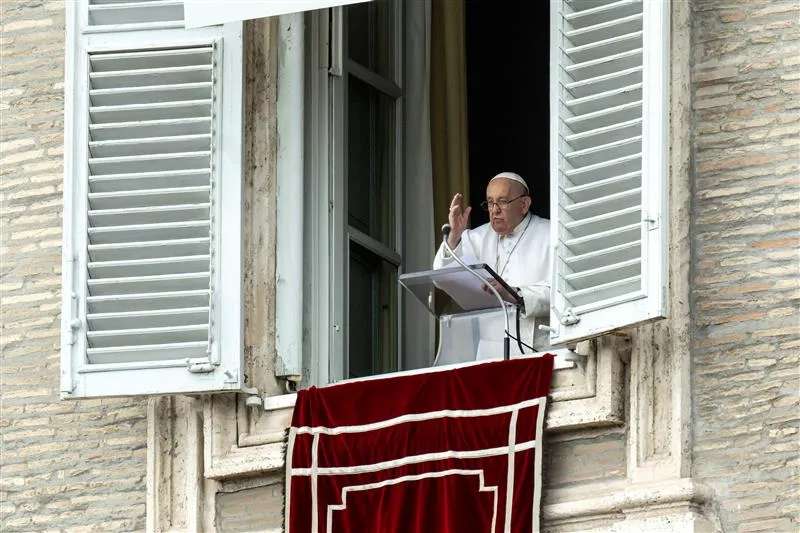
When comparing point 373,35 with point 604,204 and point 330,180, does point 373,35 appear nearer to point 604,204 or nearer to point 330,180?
point 330,180

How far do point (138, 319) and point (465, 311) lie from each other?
1.23 metres

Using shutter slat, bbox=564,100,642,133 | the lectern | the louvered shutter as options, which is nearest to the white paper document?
the lectern

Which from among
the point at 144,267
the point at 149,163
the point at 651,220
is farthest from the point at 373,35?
the point at 651,220

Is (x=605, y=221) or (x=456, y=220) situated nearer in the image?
(x=605, y=221)

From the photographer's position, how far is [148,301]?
11641mm

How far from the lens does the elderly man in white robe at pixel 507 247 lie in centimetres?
1183

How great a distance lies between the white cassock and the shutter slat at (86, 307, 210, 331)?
102 centimetres

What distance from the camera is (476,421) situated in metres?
11.1

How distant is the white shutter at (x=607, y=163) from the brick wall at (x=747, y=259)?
0.24 metres

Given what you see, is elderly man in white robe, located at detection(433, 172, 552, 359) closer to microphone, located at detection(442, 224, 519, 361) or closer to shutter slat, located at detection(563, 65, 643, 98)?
microphone, located at detection(442, 224, 519, 361)

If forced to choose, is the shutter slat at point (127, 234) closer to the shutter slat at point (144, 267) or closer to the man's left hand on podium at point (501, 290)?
the shutter slat at point (144, 267)

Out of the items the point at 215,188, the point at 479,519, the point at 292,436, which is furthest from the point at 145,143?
the point at 479,519

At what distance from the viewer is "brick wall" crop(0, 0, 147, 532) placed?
467 inches

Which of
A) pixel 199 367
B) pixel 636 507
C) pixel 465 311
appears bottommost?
pixel 636 507
